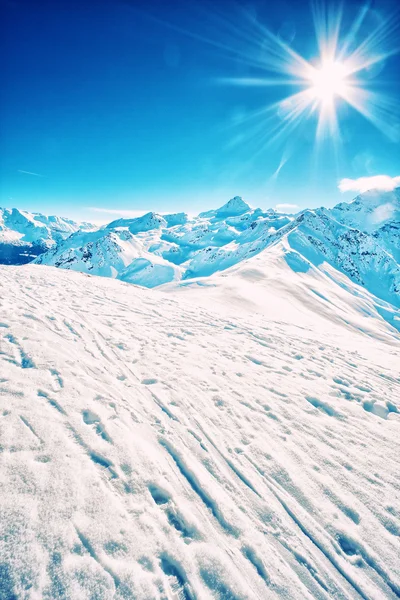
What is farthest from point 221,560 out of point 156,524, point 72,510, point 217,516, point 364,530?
point 364,530

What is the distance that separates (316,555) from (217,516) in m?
1.53

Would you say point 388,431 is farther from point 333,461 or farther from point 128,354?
point 128,354

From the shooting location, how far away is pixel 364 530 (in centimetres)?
440

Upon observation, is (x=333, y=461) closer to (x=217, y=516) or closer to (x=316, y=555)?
(x=316, y=555)

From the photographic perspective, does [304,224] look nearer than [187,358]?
No

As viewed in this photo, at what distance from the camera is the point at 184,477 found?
4750mm

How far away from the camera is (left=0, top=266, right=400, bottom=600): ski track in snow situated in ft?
11.0

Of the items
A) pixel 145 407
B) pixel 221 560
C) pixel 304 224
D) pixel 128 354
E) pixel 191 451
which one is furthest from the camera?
pixel 304 224

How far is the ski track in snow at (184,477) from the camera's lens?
336 centimetres

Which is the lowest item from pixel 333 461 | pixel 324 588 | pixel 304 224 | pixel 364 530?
pixel 324 588

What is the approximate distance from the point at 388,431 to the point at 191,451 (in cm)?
542

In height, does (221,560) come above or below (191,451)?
below

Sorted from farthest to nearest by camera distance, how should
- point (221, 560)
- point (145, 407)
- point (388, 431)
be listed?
point (388, 431), point (145, 407), point (221, 560)

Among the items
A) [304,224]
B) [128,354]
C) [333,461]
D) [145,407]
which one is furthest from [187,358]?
[304,224]
